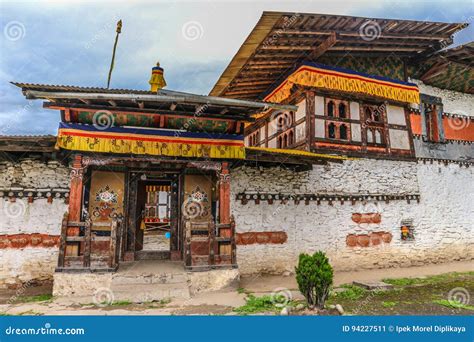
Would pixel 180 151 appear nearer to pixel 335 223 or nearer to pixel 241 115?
pixel 241 115

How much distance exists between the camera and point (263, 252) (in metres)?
9.21

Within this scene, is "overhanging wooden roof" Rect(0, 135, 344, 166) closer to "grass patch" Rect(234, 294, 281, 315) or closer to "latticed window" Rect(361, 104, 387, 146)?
"grass patch" Rect(234, 294, 281, 315)

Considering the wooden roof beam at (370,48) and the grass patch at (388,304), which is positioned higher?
the wooden roof beam at (370,48)

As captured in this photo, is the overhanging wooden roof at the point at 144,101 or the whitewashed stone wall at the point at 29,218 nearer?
the overhanging wooden roof at the point at 144,101

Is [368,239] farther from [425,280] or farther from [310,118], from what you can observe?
[310,118]

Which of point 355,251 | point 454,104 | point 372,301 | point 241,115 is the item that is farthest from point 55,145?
point 454,104

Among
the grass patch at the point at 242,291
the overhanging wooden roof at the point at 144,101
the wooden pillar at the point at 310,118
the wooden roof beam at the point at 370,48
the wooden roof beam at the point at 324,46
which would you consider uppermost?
the wooden roof beam at the point at 370,48

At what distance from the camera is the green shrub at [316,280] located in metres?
5.60

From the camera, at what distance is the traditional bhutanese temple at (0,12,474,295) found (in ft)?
23.9

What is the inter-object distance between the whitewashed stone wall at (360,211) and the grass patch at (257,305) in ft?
8.60

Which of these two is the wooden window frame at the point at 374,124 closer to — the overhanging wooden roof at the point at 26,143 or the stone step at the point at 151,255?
the stone step at the point at 151,255

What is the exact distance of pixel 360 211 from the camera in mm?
10477

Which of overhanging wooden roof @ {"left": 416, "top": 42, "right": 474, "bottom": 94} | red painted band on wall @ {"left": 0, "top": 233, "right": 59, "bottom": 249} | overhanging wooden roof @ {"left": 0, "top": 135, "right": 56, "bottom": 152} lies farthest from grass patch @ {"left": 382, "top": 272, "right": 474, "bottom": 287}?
overhanging wooden roof @ {"left": 0, "top": 135, "right": 56, "bottom": 152}

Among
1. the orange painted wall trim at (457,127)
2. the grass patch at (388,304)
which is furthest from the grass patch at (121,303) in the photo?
the orange painted wall trim at (457,127)
